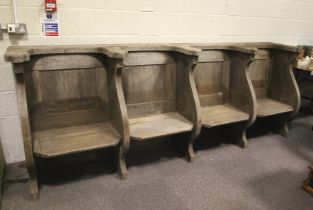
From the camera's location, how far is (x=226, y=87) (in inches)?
107

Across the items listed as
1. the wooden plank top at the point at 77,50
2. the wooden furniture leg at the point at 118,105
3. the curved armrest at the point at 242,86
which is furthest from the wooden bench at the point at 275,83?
the wooden furniture leg at the point at 118,105

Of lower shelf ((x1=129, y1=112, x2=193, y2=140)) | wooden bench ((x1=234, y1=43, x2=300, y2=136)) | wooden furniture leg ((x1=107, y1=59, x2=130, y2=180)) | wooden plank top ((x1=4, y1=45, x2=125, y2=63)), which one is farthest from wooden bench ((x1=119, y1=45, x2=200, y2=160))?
wooden bench ((x1=234, y1=43, x2=300, y2=136))

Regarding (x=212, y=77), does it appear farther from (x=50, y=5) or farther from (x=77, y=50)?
(x=50, y=5)

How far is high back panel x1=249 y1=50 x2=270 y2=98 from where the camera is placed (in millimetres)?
2871

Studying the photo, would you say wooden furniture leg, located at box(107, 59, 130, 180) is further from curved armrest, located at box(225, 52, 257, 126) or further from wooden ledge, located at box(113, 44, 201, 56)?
curved armrest, located at box(225, 52, 257, 126)

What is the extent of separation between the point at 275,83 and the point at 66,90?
222 centimetres

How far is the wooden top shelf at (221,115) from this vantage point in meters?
2.35

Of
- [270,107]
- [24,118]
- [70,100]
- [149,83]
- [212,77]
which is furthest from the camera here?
[270,107]

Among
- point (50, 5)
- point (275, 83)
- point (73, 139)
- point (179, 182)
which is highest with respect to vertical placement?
point (50, 5)

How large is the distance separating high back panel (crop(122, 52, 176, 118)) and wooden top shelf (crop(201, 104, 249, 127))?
342mm

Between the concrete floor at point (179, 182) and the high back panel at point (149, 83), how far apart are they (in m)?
0.44

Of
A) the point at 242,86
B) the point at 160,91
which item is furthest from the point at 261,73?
the point at 160,91

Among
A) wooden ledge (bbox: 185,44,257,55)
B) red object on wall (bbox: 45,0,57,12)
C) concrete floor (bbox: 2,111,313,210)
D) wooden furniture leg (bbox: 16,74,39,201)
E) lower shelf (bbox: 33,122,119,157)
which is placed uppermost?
red object on wall (bbox: 45,0,57,12)

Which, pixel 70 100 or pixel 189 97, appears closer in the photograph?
pixel 70 100
